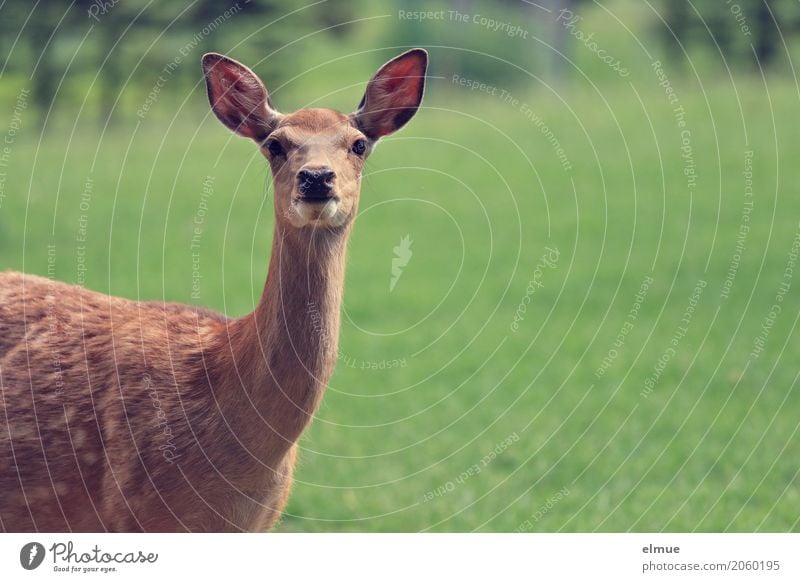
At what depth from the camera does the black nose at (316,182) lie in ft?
18.6

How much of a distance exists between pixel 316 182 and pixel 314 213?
0.62ft

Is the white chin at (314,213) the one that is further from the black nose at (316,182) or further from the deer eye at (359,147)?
the deer eye at (359,147)

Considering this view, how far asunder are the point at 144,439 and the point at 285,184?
155 centimetres

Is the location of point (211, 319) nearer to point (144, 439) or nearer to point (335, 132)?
point (144, 439)

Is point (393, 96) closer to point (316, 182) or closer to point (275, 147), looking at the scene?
point (275, 147)

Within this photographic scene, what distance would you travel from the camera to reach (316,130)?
6.11 metres

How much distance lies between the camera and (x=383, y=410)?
11.7 meters

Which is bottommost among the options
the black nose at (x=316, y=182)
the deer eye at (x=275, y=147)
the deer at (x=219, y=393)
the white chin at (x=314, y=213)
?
the deer at (x=219, y=393)

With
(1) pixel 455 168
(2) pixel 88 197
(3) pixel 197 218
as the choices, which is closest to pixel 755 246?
(1) pixel 455 168

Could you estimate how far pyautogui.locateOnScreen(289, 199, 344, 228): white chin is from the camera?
19.0ft
